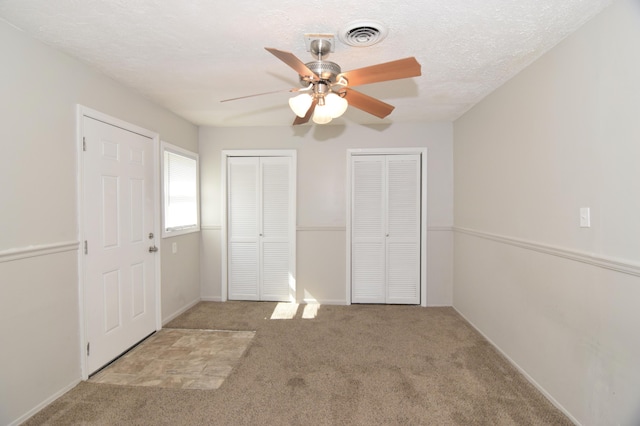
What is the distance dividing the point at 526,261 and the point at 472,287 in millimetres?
1120

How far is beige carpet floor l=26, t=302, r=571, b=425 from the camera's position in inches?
76.2

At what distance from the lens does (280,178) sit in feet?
13.7

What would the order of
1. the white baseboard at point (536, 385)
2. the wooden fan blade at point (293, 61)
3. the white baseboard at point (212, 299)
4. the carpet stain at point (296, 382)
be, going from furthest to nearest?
the white baseboard at point (212, 299)
the carpet stain at point (296, 382)
the white baseboard at point (536, 385)
the wooden fan blade at point (293, 61)

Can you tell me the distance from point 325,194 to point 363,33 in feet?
8.02

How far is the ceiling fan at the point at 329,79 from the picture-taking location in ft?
5.24

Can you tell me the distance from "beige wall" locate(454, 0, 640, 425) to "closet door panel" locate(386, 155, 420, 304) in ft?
3.85

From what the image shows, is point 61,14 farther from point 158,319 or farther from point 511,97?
point 511,97

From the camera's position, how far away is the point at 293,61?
1.54m

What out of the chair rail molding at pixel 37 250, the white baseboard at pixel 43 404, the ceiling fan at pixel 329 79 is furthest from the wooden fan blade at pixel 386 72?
the white baseboard at pixel 43 404

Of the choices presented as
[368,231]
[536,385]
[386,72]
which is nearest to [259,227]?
[368,231]

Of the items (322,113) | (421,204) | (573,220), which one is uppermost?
(322,113)

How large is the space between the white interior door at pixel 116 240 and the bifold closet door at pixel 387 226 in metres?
2.48

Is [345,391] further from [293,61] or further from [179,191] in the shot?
[179,191]

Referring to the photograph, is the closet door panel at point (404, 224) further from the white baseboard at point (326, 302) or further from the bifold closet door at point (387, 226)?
the white baseboard at point (326, 302)
